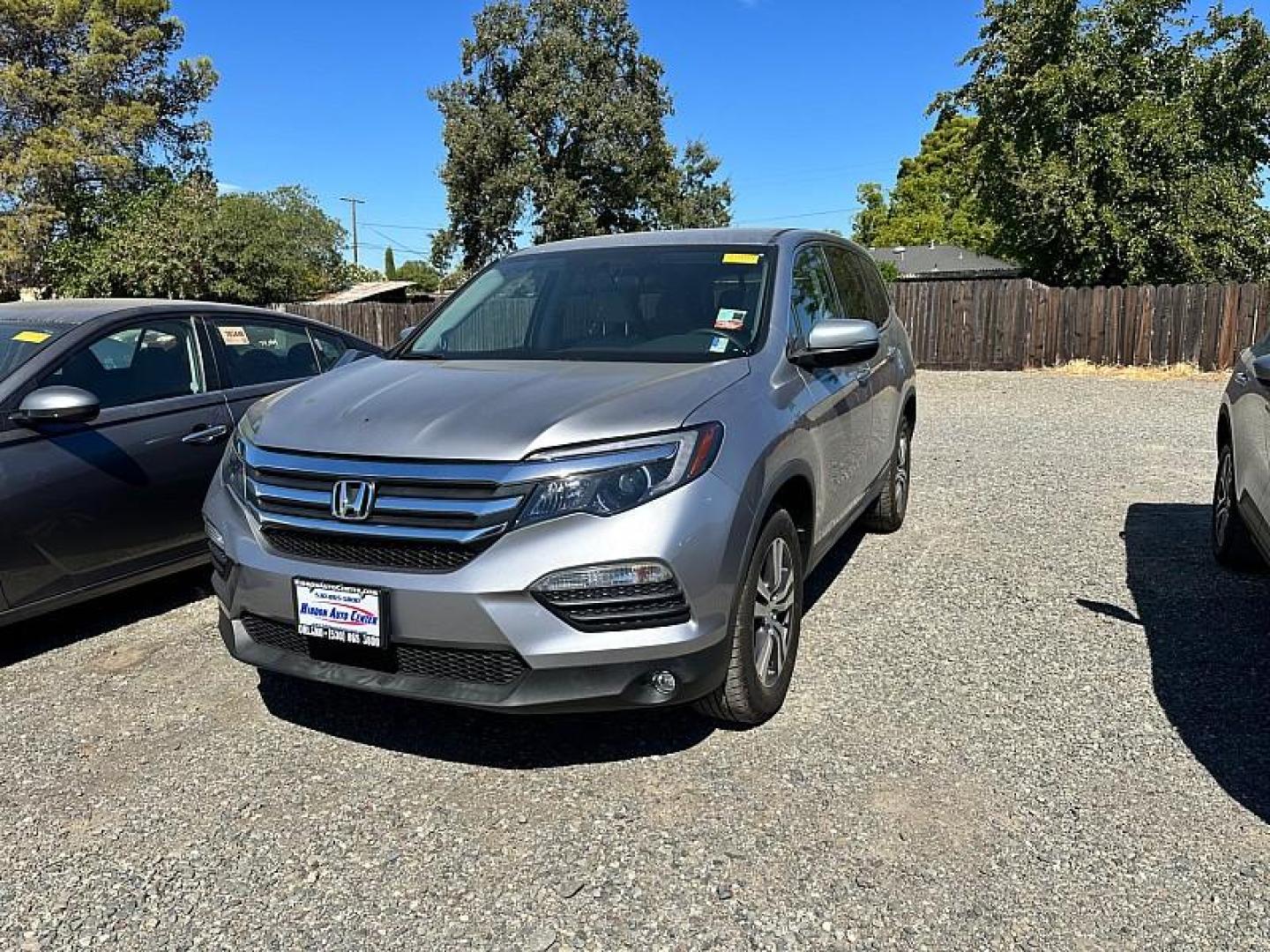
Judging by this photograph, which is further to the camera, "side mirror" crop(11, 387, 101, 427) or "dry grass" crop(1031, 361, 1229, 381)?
"dry grass" crop(1031, 361, 1229, 381)

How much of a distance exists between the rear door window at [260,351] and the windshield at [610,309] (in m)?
1.36

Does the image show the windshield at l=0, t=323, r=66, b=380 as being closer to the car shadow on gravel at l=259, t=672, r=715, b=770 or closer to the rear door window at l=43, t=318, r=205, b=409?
the rear door window at l=43, t=318, r=205, b=409

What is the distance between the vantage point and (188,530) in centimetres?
454

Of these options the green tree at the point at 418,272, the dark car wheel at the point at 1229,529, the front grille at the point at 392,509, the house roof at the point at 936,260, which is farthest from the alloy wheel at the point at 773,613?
the green tree at the point at 418,272

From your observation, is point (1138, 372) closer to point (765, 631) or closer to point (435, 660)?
point (765, 631)

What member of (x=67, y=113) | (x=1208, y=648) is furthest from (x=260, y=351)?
A: (x=67, y=113)

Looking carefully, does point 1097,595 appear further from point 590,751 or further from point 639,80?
point 639,80

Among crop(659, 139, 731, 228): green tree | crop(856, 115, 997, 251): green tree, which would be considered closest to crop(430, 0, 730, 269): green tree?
crop(659, 139, 731, 228): green tree

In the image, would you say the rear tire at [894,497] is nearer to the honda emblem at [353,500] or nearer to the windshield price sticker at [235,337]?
the honda emblem at [353,500]

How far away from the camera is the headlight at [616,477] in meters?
2.66

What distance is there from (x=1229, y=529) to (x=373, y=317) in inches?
789

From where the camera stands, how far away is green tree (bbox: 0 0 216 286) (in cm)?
2927

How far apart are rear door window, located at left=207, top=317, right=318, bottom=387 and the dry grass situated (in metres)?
14.6

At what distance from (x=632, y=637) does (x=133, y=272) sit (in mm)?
30800
